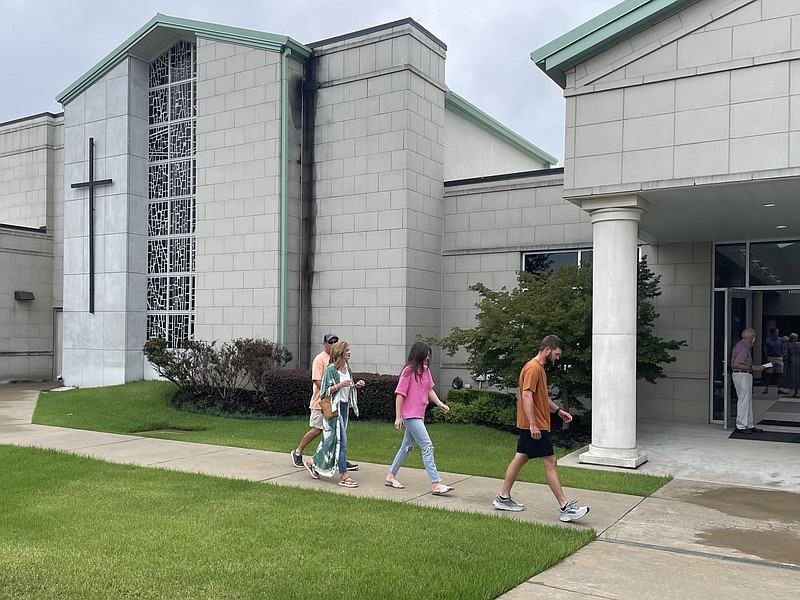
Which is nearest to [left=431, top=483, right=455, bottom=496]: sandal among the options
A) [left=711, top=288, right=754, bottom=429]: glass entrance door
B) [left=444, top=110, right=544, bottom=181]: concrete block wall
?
[left=711, top=288, right=754, bottom=429]: glass entrance door

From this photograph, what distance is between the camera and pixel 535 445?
747cm

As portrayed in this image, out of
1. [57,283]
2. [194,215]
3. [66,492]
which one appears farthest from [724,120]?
[57,283]

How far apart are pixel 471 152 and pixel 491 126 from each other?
4.66 feet

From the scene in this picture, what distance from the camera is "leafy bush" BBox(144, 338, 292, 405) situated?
1602 cm

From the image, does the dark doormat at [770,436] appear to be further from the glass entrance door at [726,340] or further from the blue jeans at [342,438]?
the blue jeans at [342,438]

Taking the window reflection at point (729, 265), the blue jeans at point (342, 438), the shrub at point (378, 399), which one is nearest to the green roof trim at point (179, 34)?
the shrub at point (378, 399)

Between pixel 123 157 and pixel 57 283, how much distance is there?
674cm

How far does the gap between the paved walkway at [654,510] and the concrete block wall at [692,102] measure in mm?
3776

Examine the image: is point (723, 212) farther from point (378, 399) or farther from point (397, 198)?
point (378, 399)

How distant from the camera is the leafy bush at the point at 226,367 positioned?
631 inches

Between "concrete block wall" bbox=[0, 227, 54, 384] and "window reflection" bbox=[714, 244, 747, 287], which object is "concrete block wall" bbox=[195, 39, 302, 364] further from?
"window reflection" bbox=[714, 244, 747, 287]

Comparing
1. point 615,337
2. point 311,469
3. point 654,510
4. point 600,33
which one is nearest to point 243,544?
point 311,469

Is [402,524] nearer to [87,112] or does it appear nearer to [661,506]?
[661,506]

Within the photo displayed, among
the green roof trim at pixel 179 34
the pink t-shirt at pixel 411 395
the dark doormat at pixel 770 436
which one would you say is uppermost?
the green roof trim at pixel 179 34
